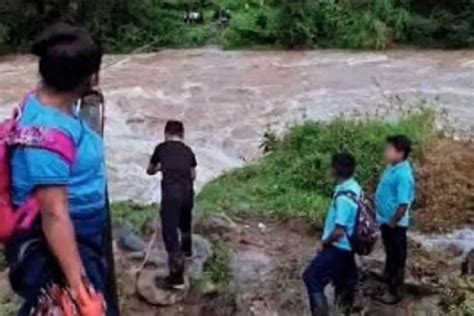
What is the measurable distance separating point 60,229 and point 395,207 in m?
4.03

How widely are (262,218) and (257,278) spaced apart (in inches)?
76.7

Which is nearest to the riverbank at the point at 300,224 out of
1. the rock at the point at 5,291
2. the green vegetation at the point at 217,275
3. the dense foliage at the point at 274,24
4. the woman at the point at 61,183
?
the green vegetation at the point at 217,275

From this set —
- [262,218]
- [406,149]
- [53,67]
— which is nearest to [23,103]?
[53,67]

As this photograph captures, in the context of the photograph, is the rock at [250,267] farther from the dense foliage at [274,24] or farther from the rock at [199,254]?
the dense foliage at [274,24]

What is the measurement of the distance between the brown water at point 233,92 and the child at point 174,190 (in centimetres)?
474

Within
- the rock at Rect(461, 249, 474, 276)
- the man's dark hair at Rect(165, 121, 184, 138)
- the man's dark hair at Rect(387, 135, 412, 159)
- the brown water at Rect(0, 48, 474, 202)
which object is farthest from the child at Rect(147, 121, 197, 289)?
the brown water at Rect(0, 48, 474, 202)

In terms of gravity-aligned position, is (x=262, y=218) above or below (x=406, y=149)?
below

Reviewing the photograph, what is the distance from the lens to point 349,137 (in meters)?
10.7

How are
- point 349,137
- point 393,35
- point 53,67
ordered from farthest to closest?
point 393,35 → point 349,137 → point 53,67

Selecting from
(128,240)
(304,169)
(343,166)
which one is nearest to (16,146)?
(343,166)

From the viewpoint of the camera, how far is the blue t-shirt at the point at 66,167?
2.42 meters

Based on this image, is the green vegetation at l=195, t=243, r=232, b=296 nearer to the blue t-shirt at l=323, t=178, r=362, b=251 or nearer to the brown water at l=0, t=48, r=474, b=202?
the blue t-shirt at l=323, t=178, r=362, b=251

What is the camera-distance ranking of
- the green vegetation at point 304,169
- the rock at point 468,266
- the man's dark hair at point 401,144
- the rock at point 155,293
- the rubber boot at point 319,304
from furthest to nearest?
the green vegetation at point 304,169 < the rock at point 468,266 < the rock at point 155,293 < the man's dark hair at point 401,144 < the rubber boot at point 319,304

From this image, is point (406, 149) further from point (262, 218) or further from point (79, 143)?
point (79, 143)
